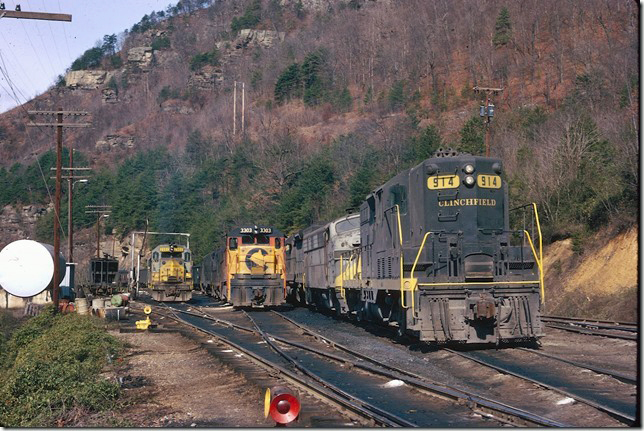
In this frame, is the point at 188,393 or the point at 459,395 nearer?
the point at 459,395

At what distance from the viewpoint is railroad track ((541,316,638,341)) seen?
1641cm

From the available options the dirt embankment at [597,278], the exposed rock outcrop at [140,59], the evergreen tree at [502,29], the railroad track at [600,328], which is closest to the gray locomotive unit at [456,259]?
the railroad track at [600,328]

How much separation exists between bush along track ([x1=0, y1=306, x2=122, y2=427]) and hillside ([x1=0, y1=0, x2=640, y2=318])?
36.9 ft

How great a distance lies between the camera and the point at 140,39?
7303 inches

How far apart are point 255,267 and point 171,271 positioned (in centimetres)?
1290

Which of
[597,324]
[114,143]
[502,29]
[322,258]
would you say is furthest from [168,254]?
[114,143]

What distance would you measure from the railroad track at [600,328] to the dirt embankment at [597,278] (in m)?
2.68

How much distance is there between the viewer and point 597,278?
2847cm

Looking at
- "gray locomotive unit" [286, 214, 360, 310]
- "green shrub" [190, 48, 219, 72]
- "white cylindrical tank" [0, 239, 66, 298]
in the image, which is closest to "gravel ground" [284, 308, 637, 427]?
"gray locomotive unit" [286, 214, 360, 310]

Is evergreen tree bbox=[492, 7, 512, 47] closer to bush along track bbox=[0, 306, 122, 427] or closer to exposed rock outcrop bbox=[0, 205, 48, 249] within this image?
exposed rock outcrop bbox=[0, 205, 48, 249]

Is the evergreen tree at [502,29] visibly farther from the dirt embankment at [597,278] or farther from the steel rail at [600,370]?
the steel rail at [600,370]

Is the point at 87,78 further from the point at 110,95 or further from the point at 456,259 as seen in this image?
the point at 456,259

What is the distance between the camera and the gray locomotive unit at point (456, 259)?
13922 millimetres

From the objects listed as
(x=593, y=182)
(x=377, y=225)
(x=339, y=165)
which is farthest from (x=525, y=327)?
(x=339, y=165)
